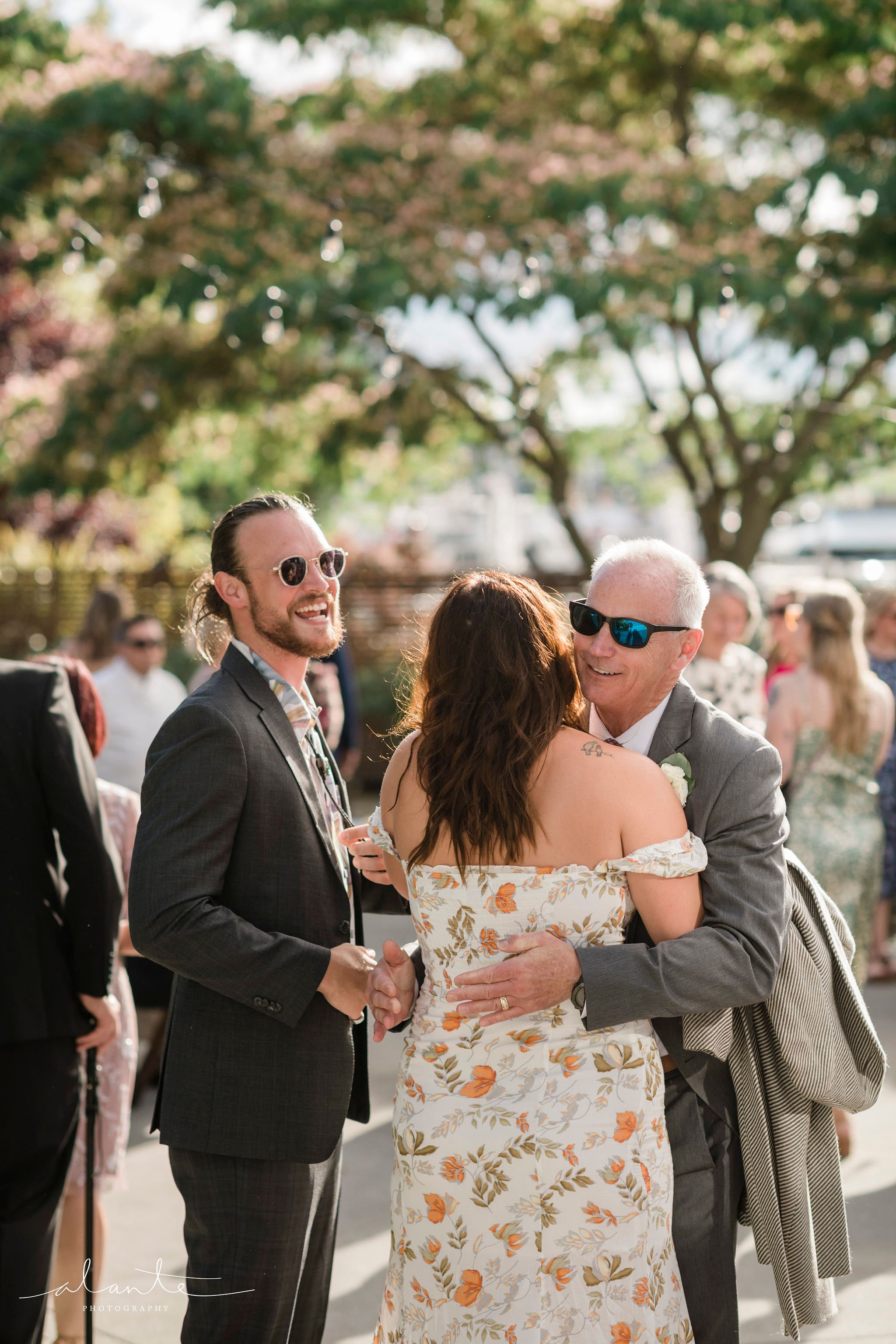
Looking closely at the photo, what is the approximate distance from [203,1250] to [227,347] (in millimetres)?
11719

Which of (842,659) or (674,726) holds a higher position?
(842,659)

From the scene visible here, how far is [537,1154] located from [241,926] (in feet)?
2.14

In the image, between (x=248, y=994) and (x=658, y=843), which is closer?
(x=658, y=843)

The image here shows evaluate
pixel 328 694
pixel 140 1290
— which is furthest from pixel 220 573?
pixel 328 694

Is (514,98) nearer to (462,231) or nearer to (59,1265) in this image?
(462,231)

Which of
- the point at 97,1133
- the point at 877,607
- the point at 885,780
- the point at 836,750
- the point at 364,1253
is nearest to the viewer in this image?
the point at 97,1133

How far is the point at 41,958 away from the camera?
3.00 metres

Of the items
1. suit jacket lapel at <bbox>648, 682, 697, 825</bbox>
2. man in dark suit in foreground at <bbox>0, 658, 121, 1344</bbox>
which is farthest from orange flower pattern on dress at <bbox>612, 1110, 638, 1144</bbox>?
man in dark suit in foreground at <bbox>0, 658, 121, 1344</bbox>

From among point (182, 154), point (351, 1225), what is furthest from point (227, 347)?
point (351, 1225)

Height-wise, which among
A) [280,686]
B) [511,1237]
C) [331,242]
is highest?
[331,242]

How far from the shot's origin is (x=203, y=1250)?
2371 mm

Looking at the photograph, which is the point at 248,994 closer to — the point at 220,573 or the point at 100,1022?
the point at 220,573

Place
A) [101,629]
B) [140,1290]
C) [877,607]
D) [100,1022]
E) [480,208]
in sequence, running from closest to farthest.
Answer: [100,1022]
[140,1290]
[101,629]
[877,607]
[480,208]

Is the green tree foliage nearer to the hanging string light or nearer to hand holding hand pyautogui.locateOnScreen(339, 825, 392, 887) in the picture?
the hanging string light
